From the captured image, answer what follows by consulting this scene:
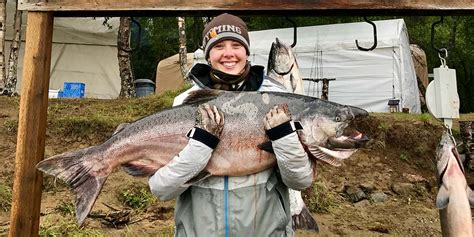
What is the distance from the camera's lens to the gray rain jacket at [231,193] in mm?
2311

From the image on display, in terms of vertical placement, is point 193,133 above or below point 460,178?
above

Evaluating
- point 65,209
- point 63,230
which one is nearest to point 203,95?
point 63,230

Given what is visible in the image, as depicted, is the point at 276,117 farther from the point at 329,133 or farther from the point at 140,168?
the point at 140,168

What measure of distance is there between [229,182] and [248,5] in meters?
1.44

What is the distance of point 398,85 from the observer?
1340cm

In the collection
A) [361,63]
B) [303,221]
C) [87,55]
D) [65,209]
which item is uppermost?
[361,63]

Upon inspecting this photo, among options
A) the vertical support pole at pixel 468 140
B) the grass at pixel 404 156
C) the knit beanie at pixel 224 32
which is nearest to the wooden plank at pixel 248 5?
the knit beanie at pixel 224 32

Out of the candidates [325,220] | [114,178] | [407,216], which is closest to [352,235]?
[325,220]

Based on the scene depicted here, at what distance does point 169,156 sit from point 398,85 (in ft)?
38.8

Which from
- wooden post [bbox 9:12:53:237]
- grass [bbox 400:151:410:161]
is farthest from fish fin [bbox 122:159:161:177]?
grass [bbox 400:151:410:161]

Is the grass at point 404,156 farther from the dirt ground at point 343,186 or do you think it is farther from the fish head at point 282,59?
the fish head at point 282,59

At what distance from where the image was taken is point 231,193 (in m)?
2.40

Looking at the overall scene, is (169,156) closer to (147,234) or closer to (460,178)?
(460,178)

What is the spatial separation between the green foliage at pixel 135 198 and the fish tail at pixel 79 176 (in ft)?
9.36
